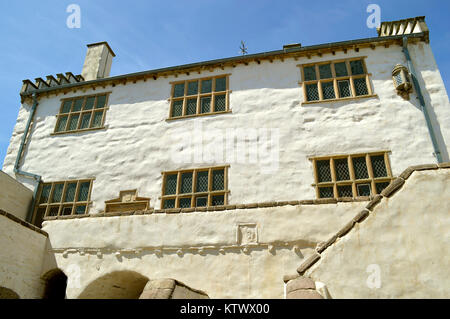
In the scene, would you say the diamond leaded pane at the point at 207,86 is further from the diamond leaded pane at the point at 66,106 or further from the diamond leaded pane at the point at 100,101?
the diamond leaded pane at the point at 66,106

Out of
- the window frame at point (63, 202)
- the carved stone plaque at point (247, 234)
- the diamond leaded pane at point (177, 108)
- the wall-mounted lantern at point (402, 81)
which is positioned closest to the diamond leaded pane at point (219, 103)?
the diamond leaded pane at point (177, 108)

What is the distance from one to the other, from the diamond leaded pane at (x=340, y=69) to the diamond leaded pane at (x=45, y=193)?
Answer: 11.2 m

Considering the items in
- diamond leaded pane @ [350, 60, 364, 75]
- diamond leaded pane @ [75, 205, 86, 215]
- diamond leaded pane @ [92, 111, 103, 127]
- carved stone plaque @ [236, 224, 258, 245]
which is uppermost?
diamond leaded pane @ [350, 60, 364, 75]

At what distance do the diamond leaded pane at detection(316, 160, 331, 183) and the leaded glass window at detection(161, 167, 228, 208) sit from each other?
9.74 feet

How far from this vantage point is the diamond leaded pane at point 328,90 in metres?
13.1

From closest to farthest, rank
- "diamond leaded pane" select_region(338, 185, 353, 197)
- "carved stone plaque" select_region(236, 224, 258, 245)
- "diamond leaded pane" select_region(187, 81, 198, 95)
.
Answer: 1. "carved stone plaque" select_region(236, 224, 258, 245)
2. "diamond leaded pane" select_region(338, 185, 353, 197)
3. "diamond leaded pane" select_region(187, 81, 198, 95)

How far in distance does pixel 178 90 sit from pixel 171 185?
4.05 meters

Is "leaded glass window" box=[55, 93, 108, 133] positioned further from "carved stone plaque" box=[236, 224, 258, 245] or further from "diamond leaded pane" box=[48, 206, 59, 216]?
"carved stone plaque" box=[236, 224, 258, 245]

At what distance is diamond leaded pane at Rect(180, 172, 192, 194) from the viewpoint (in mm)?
12618

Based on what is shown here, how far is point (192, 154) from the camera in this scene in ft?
43.1

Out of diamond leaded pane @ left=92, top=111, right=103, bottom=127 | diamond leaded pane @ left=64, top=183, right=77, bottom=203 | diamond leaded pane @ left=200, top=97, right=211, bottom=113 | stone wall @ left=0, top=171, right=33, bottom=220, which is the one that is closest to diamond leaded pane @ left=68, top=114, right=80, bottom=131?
diamond leaded pane @ left=92, top=111, right=103, bottom=127

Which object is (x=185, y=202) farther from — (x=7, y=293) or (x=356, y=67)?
(x=356, y=67)

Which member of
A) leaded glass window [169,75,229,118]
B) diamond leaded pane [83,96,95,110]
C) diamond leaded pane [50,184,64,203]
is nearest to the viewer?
diamond leaded pane [50,184,64,203]
